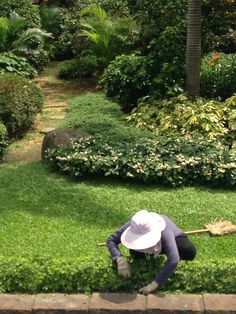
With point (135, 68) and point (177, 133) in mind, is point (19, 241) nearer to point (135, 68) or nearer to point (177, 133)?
point (177, 133)

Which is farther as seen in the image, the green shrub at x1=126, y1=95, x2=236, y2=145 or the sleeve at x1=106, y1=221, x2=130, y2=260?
the green shrub at x1=126, y1=95, x2=236, y2=145

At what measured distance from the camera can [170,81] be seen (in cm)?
1022

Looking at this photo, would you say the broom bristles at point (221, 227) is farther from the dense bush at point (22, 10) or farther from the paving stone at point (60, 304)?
the dense bush at point (22, 10)

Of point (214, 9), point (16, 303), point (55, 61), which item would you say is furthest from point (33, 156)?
point (55, 61)

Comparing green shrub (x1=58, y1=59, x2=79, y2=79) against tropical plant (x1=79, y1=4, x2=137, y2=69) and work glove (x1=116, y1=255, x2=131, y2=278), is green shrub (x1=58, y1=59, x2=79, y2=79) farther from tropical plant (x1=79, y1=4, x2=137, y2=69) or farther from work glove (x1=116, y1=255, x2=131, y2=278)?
work glove (x1=116, y1=255, x2=131, y2=278)

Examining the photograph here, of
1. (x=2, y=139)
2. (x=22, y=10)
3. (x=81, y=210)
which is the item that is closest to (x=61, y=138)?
(x=2, y=139)

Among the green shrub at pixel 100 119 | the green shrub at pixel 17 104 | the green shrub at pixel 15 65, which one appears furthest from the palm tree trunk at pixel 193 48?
the green shrub at pixel 15 65

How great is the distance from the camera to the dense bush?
47.5 feet

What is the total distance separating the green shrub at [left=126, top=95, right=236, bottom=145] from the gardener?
363 cm

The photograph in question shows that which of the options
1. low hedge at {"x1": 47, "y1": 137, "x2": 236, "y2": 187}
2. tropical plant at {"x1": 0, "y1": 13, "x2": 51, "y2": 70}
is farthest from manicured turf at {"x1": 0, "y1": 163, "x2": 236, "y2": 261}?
tropical plant at {"x1": 0, "y1": 13, "x2": 51, "y2": 70}

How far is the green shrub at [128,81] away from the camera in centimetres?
1045

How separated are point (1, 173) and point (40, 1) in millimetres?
11100

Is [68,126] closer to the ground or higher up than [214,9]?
closer to the ground

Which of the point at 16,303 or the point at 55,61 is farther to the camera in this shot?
the point at 55,61
